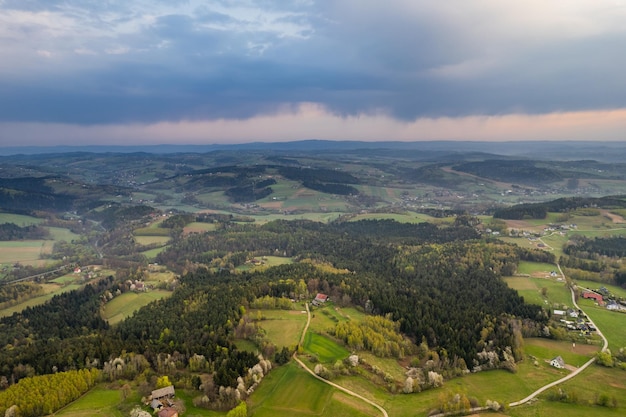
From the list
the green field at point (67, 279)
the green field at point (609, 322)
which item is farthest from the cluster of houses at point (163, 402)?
the green field at point (67, 279)

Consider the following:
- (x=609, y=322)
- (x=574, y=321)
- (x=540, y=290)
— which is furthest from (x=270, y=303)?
(x=609, y=322)

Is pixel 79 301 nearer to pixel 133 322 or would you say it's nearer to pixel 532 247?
pixel 133 322

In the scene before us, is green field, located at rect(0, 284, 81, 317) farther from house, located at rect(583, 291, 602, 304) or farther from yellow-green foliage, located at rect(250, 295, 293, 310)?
house, located at rect(583, 291, 602, 304)

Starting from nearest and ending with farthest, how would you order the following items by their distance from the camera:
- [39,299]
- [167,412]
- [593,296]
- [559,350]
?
1. [167,412]
2. [559,350]
3. [593,296]
4. [39,299]

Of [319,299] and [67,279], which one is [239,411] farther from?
[67,279]

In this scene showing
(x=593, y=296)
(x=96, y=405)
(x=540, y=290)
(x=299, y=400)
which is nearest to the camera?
(x=96, y=405)

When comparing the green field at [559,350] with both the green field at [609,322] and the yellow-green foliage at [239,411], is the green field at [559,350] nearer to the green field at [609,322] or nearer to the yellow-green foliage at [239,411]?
the green field at [609,322]
